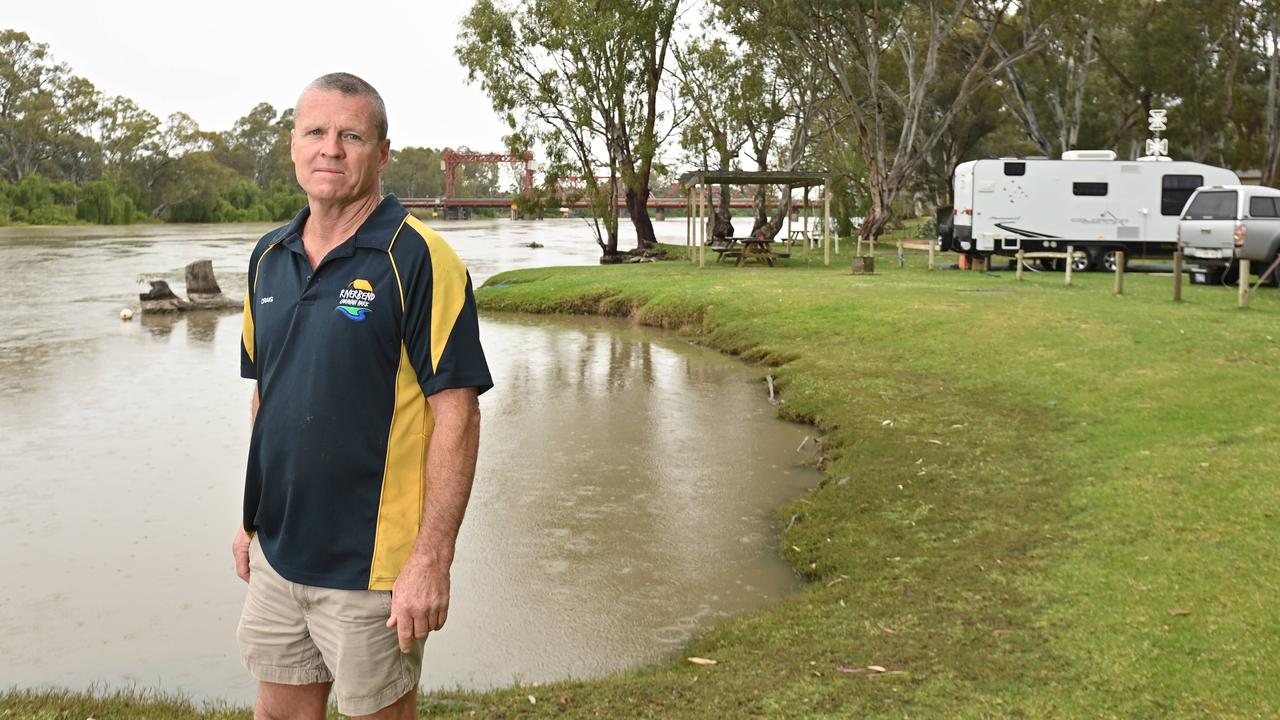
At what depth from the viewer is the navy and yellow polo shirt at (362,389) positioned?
2.74m

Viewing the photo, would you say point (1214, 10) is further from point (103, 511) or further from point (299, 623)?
point (299, 623)

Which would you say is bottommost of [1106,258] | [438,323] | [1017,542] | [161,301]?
[1017,542]

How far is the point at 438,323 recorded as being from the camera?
2.73 meters

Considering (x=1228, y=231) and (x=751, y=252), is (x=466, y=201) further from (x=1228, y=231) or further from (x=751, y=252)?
(x=1228, y=231)

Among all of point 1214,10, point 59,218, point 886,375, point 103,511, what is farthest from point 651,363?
point 59,218

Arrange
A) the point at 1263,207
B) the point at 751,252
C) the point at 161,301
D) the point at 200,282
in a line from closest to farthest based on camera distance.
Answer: the point at 1263,207 < the point at 161,301 < the point at 200,282 < the point at 751,252

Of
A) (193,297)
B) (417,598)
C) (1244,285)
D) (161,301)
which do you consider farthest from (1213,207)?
(417,598)

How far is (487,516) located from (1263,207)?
767 inches

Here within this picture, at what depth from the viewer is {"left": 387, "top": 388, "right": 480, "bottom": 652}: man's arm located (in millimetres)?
2727

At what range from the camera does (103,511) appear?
8.84 metres

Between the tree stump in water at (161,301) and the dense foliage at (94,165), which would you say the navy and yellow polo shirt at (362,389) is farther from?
the dense foliage at (94,165)

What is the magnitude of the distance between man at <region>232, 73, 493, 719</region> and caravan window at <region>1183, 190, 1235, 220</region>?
22498 mm

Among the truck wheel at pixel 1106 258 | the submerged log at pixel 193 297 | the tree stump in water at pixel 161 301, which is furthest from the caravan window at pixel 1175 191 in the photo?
the tree stump in water at pixel 161 301

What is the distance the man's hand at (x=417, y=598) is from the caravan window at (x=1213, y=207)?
22593 millimetres
